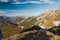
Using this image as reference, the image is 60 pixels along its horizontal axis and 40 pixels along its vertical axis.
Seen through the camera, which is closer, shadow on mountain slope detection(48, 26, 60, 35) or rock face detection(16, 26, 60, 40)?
rock face detection(16, 26, 60, 40)

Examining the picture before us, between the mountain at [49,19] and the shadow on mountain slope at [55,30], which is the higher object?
the mountain at [49,19]

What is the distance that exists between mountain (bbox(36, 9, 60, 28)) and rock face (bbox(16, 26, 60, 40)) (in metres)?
0.25

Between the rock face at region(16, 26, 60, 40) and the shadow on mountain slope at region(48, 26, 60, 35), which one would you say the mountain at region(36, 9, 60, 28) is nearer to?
the shadow on mountain slope at region(48, 26, 60, 35)

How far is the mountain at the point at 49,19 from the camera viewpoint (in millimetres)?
5980

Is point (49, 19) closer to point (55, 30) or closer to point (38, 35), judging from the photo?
point (55, 30)

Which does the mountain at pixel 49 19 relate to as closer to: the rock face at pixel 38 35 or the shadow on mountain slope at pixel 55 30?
the shadow on mountain slope at pixel 55 30

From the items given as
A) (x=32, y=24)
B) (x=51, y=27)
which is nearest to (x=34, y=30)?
(x=32, y=24)

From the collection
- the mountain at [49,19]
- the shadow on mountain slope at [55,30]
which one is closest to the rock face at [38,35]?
the shadow on mountain slope at [55,30]

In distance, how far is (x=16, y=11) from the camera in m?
6.07

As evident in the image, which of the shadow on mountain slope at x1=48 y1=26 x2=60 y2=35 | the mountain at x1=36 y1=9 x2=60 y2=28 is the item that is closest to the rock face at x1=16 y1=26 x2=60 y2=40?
the shadow on mountain slope at x1=48 y1=26 x2=60 y2=35

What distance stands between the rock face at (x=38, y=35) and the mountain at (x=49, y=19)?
0.25m

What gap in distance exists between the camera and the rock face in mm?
5766

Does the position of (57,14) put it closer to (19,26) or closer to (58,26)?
(58,26)

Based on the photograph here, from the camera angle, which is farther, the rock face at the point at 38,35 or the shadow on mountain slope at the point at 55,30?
the shadow on mountain slope at the point at 55,30
